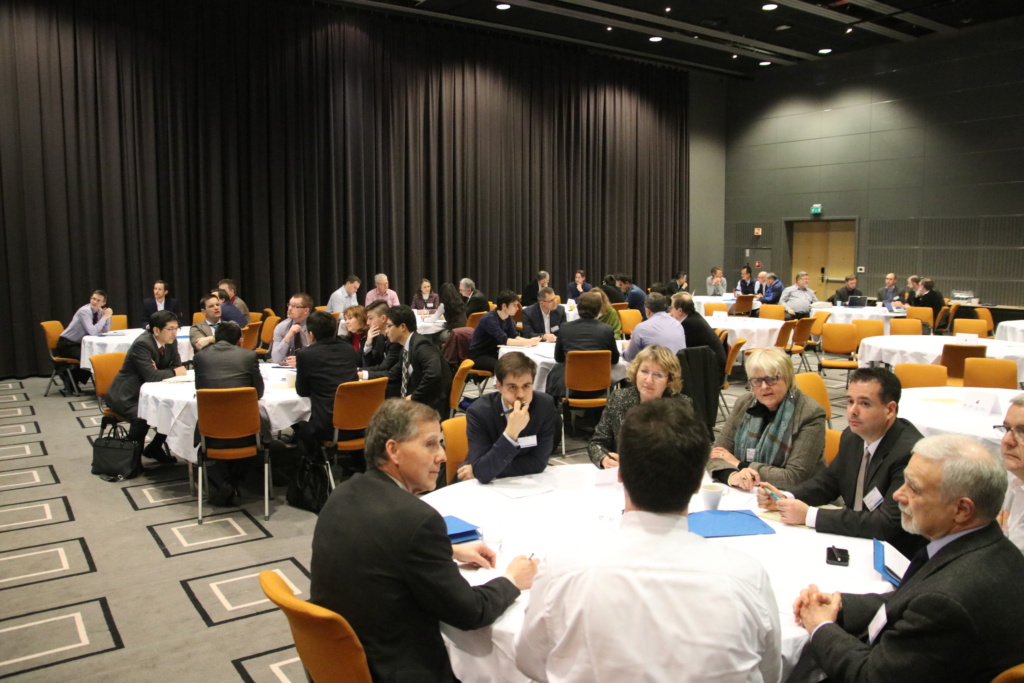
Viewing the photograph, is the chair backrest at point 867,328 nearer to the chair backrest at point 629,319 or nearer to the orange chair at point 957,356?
the orange chair at point 957,356

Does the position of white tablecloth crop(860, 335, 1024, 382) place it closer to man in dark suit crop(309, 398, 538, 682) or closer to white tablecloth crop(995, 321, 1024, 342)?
white tablecloth crop(995, 321, 1024, 342)

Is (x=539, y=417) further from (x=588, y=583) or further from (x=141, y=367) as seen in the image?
(x=141, y=367)

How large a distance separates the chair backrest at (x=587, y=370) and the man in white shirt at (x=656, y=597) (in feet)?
15.6

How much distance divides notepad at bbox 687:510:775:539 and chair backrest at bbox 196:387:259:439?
10.4ft

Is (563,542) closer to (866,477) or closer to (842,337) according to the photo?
(866,477)

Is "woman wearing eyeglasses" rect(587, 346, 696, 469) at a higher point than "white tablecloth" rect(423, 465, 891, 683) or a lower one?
higher

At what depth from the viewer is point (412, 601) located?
1999mm

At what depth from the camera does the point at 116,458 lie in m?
5.86

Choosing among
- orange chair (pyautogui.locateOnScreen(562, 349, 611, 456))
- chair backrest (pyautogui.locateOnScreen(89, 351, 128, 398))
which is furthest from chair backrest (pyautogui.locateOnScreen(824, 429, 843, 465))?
chair backrest (pyautogui.locateOnScreen(89, 351, 128, 398))

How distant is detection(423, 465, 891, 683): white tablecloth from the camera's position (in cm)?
199

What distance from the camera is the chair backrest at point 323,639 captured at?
180 cm

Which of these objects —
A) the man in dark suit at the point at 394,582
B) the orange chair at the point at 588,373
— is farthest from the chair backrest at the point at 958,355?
the man in dark suit at the point at 394,582

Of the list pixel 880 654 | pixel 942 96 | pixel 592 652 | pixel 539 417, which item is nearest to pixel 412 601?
pixel 592 652

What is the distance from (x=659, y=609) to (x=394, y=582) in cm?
76
